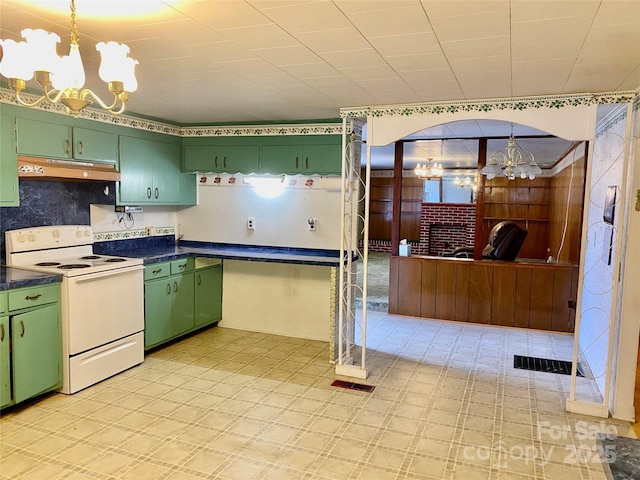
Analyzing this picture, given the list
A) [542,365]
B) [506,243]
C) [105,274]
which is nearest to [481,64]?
[542,365]

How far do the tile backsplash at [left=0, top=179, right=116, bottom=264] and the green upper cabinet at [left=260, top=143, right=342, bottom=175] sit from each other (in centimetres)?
151

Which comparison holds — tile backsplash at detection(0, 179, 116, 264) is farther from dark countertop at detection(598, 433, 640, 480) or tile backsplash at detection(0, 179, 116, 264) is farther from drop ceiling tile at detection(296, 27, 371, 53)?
dark countertop at detection(598, 433, 640, 480)

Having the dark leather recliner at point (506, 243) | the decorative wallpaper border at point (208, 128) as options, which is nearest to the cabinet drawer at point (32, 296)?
the decorative wallpaper border at point (208, 128)

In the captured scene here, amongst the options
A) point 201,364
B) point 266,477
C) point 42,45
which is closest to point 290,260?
point 201,364

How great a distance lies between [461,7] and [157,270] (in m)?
3.40

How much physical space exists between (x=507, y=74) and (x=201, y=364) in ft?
10.8

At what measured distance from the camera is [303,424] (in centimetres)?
304

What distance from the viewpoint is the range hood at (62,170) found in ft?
11.3

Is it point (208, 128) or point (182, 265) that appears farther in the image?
point (208, 128)

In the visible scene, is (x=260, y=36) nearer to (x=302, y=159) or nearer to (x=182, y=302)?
(x=302, y=159)

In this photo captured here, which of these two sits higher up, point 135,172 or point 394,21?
point 394,21

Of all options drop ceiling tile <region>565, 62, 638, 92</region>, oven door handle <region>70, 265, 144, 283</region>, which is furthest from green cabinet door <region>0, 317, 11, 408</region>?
drop ceiling tile <region>565, 62, 638, 92</region>

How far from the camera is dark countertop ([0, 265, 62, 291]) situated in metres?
3.00

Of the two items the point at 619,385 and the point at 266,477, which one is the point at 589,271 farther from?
the point at 266,477
